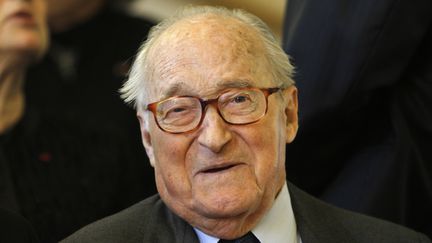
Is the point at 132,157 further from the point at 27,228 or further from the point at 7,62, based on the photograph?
the point at 27,228

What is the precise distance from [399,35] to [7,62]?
146 centimetres

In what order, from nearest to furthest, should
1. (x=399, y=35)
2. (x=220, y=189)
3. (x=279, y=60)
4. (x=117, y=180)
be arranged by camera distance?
(x=220, y=189), (x=279, y=60), (x=399, y=35), (x=117, y=180)

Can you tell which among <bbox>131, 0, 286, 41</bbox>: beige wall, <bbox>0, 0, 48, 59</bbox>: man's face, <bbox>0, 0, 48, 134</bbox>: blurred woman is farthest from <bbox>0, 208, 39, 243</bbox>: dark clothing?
<bbox>131, 0, 286, 41</bbox>: beige wall

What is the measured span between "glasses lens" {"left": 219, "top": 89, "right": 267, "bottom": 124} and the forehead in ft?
0.08

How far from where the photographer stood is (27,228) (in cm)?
251

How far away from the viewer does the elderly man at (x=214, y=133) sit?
242 centimetres

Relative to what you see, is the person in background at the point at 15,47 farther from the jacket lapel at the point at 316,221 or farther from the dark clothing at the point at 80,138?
the jacket lapel at the point at 316,221

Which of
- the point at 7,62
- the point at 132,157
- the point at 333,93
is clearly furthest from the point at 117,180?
the point at 333,93

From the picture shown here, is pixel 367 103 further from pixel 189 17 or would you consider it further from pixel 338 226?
pixel 189 17

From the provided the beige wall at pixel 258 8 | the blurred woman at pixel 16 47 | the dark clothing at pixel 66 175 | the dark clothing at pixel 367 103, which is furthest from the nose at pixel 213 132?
the beige wall at pixel 258 8

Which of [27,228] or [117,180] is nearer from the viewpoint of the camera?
[27,228]

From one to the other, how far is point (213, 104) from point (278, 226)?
1.24 feet

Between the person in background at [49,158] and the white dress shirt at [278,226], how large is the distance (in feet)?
2.90

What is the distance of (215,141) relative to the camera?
238 cm
